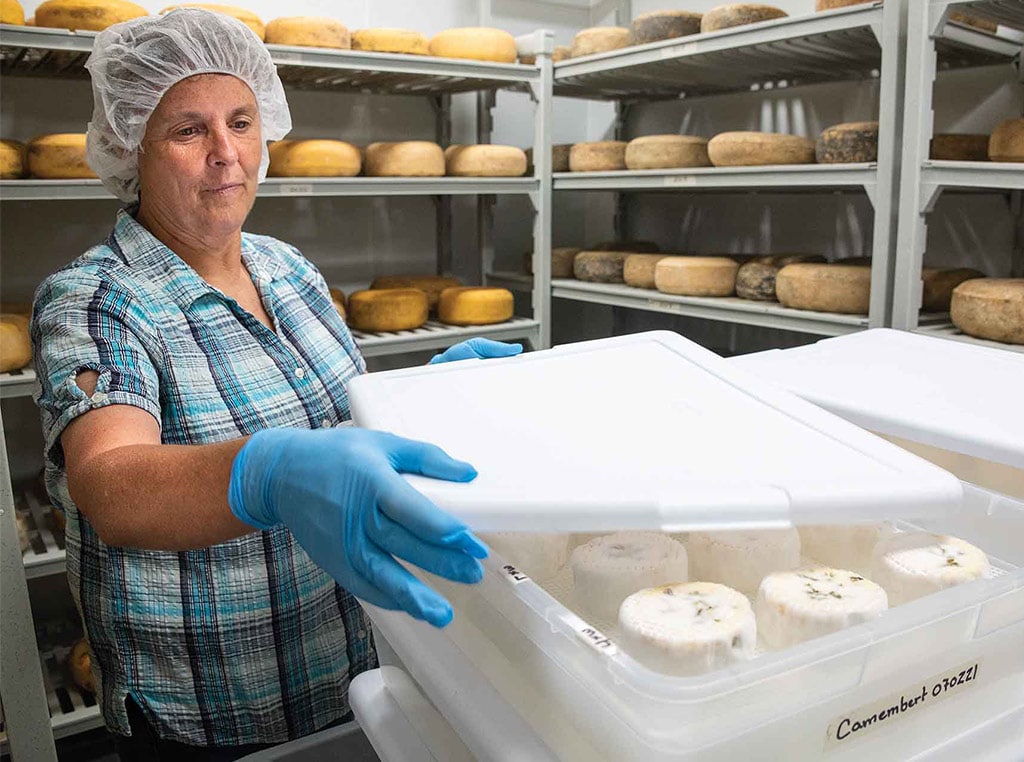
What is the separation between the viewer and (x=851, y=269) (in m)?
2.15

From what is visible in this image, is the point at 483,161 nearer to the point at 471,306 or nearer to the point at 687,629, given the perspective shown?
the point at 471,306

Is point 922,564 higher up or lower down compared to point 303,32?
lower down

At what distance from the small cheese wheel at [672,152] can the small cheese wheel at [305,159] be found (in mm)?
897

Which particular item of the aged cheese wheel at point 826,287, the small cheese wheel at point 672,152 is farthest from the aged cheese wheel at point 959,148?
the small cheese wheel at point 672,152

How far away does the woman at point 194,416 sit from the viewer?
2.74 ft

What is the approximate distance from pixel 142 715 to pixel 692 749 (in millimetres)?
890

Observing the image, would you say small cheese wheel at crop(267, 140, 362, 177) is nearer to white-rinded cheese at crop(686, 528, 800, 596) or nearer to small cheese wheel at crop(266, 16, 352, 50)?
small cheese wheel at crop(266, 16, 352, 50)

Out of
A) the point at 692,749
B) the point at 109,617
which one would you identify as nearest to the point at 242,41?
the point at 109,617

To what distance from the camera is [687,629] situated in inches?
20.6

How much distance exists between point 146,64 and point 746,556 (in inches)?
43.6

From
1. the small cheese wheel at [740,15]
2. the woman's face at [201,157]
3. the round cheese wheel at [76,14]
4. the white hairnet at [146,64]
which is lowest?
→ the woman's face at [201,157]

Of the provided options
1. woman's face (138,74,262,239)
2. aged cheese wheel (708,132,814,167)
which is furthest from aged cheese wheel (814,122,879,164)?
woman's face (138,74,262,239)

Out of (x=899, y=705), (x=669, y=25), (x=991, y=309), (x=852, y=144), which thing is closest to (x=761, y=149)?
(x=852, y=144)

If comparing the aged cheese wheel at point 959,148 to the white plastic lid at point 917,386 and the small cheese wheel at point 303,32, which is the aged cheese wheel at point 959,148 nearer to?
the white plastic lid at point 917,386
